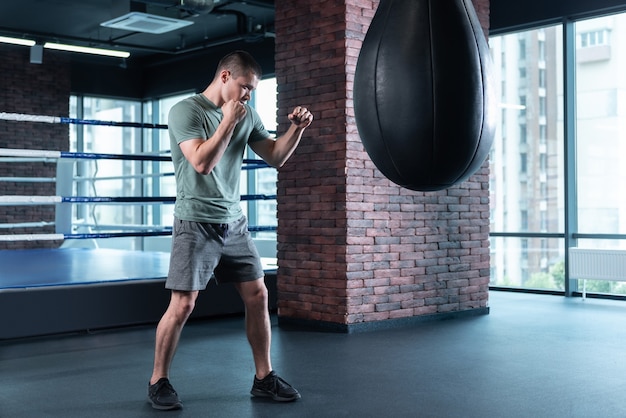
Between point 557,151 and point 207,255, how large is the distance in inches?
232

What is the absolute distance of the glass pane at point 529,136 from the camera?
27.3 ft

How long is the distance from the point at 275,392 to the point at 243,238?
2.21 feet

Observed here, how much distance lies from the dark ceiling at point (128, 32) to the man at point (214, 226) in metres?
5.58

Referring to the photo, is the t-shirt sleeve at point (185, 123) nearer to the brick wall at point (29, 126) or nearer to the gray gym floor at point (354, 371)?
the gray gym floor at point (354, 371)

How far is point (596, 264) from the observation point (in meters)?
7.41

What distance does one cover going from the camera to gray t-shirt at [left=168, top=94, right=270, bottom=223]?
326cm

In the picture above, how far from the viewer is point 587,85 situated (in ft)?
26.3

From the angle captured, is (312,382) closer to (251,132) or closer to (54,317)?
(251,132)

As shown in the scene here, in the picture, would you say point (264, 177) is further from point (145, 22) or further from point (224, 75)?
point (224, 75)

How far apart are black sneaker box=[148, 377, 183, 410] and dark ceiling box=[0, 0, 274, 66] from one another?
6028 millimetres

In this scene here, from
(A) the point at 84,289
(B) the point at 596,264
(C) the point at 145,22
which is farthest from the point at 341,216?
(C) the point at 145,22

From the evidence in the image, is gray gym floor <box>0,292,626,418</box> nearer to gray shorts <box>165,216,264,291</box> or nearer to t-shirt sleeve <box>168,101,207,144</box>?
gray shorts <box>165,216,264,291</box>

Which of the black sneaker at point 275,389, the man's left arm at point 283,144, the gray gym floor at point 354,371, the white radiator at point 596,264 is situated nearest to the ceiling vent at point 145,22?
the gray gym floor at point 354,371

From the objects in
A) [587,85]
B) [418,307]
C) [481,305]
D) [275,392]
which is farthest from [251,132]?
[587,85]
